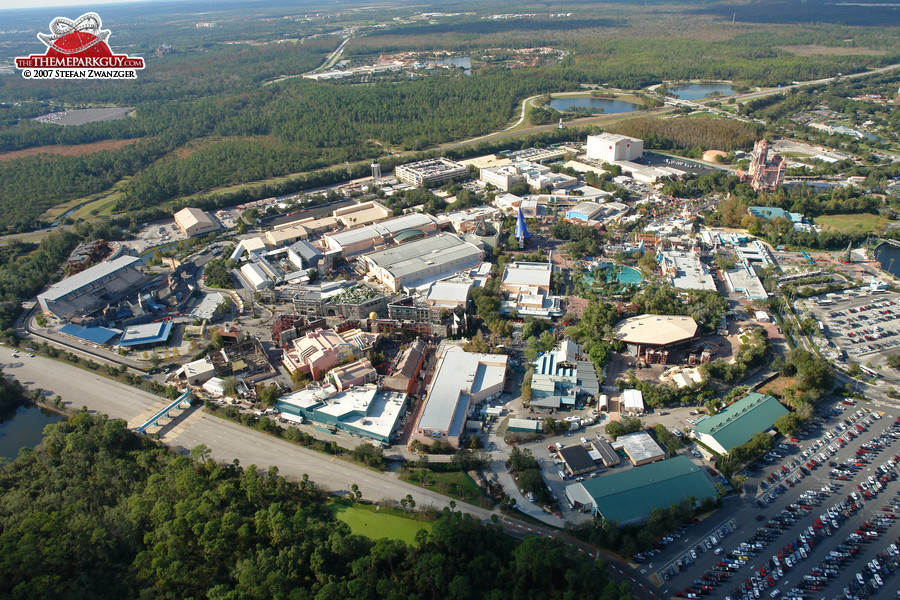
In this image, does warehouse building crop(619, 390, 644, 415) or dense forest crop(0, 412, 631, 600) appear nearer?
dense forest crop(0, 412, 631, 600)

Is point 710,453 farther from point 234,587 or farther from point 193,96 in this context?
point 193,96

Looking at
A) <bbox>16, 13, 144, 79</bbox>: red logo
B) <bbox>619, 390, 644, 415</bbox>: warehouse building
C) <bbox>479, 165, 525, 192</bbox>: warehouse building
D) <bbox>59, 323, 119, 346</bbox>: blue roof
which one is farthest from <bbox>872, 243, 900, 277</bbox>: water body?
<bbox>16, 13, 144, 79</bbox>: red logo

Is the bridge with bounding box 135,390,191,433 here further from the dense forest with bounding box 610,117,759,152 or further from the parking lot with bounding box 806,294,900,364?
the dense forest with bounding box 610,117,759,152

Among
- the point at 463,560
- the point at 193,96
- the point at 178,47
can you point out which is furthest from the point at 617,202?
the point at 178,47

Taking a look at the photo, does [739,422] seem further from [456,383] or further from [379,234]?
[379,234]

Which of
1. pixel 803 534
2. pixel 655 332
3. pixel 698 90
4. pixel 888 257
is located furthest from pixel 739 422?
pixel 698 90

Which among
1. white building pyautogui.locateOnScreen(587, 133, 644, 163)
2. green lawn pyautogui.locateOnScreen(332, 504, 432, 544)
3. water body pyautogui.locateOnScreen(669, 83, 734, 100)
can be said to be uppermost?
water body pyautogui.locateOnScreen(669, 83, 734, 100)

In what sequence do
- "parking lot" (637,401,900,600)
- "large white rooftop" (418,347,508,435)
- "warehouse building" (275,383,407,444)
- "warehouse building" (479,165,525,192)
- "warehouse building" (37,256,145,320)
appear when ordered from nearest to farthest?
"parking lot" (637,401,900,600)
"large white rooftop" (418,347,508,435)
"warehouse building" (275,383,407,444)
"warehouse building" (37,256,145,320)
"warehouse building" (479,165,525,192)
